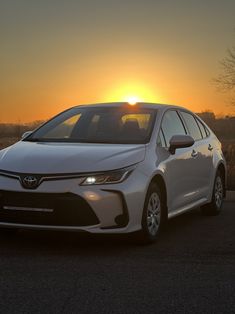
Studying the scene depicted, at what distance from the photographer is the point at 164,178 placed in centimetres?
685

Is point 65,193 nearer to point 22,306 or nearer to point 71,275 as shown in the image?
point 71,275

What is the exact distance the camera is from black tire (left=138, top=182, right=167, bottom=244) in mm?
6414

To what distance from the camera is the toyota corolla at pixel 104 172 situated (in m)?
6.01

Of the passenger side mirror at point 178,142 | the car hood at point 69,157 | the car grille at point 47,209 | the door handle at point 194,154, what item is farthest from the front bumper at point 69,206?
the door handle at point 194,154

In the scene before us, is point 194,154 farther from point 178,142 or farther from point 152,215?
point 152,215

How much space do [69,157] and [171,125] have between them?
6.20 feet

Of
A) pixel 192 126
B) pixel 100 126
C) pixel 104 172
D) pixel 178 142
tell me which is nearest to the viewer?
pixel 104 172

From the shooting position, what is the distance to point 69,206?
19.6ft

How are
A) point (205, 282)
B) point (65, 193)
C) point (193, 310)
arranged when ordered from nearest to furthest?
point (193, 310) → point (205, 282) → point (65, 193)

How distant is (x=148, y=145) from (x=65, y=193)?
132 cm

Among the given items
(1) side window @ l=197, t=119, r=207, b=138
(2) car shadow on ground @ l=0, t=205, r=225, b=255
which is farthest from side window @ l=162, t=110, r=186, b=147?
(2) car shadow on ground @ l=0, t=205, r=225, b=255

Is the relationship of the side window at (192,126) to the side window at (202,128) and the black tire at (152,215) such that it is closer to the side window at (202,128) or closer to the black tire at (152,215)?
the side window at (202,128)

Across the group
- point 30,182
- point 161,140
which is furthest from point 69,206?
point 161,140

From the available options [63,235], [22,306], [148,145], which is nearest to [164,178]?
[148,145]
